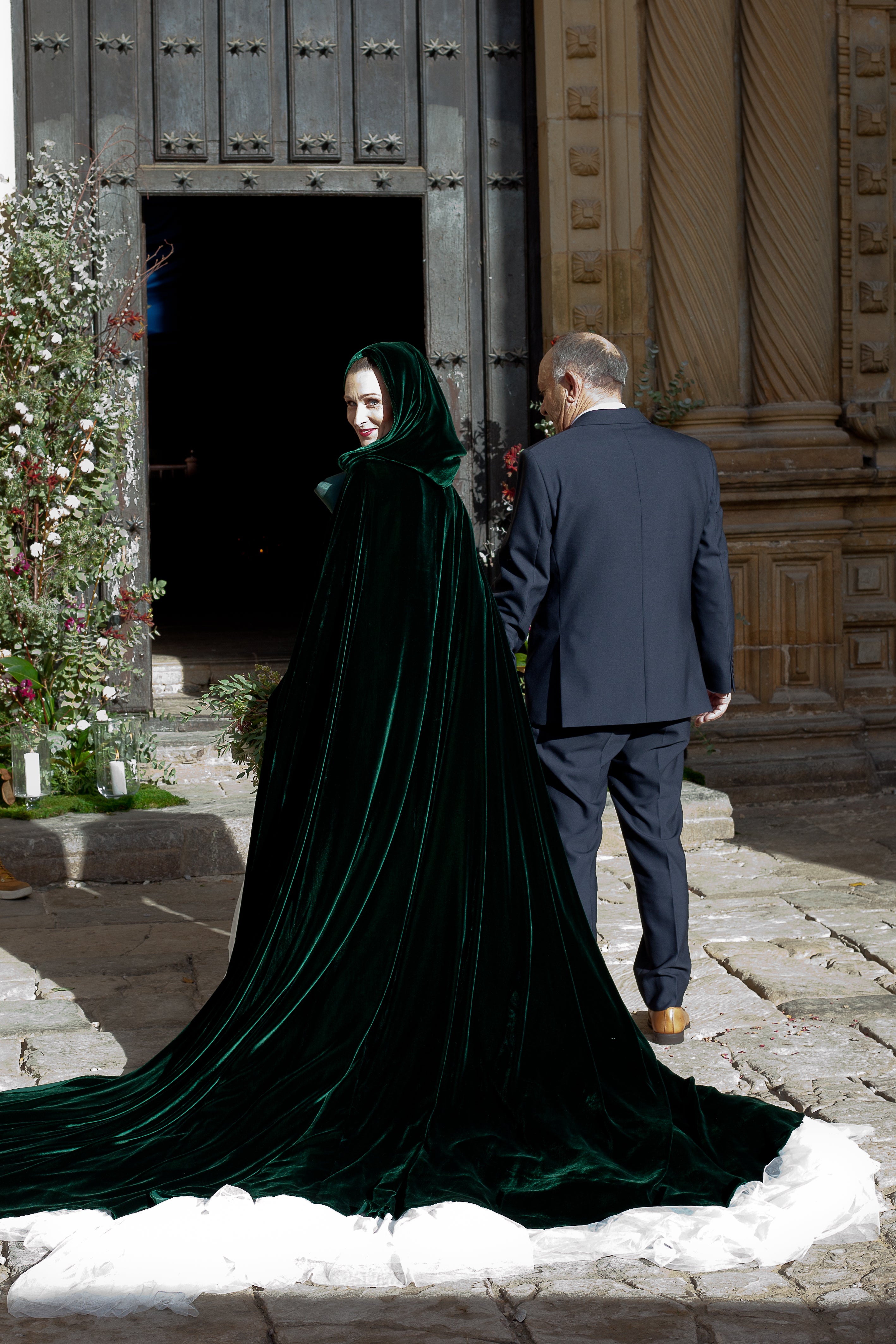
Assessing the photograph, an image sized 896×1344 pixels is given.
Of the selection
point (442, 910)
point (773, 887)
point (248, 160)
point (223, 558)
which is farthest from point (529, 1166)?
point (223, 558)

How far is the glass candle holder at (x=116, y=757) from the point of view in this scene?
255 inches

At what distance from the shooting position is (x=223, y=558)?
1891cm

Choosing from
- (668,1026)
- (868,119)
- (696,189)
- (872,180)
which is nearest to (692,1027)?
(668,1026)

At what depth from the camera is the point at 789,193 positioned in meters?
7.73

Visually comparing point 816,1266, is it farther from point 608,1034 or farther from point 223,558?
point 223,558

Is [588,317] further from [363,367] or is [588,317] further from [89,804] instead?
[363,367]

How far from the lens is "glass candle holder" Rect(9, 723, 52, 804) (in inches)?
249

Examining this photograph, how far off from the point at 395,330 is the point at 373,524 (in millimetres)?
13602

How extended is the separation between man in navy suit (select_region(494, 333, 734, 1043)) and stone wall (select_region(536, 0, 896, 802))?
3.83 meters

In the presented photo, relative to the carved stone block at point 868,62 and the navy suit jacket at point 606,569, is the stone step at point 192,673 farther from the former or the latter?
the navy suit jacket at point 606,569

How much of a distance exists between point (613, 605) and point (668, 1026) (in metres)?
A: 1.09

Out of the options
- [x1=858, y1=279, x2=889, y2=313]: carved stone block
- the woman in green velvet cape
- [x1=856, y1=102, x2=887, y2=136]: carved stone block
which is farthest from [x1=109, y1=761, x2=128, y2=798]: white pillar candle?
[x1=856, y1=102, x2=887, y2=136]: carved stone block

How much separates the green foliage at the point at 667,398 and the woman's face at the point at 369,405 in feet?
14.6

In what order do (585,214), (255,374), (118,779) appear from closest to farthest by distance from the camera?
(118,779), (585,214), (255,374)
